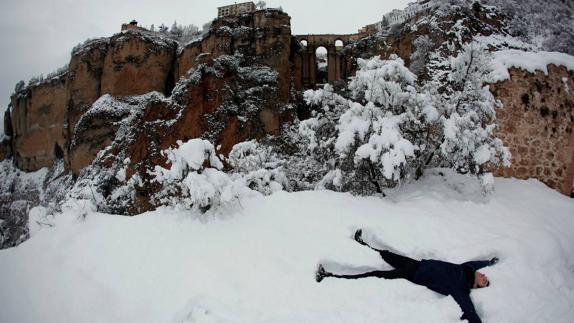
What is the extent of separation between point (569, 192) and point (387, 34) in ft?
50.9

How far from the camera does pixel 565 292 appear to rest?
15.5 ft

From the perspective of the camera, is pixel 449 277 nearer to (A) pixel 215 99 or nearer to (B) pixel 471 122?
(B) pixel 471 122

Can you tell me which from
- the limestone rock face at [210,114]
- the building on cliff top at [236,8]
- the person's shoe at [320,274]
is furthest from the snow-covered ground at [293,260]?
the building on cliff top at [236,8]

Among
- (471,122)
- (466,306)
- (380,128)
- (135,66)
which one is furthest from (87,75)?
(466,306)

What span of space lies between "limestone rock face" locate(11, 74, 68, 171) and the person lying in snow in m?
39.8

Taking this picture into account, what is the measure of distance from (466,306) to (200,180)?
378 cm

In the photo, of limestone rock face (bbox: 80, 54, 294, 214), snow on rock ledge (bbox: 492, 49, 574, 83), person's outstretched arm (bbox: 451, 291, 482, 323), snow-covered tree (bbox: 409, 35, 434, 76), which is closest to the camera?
person's outstretched arm (bbox: 451, 291, 482, 323)

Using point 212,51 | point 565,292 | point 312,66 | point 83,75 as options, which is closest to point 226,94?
point 212,51

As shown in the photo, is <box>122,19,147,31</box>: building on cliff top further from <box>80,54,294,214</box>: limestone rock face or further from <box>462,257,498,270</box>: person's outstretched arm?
<box>462,257,498,270</box>: person's outstretched arm

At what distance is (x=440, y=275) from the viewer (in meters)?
4.63

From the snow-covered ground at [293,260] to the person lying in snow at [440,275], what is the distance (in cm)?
9

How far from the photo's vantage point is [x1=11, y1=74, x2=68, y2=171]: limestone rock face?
132ft

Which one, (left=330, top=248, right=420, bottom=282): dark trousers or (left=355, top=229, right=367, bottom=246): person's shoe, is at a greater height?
(left=355, top=229, right=367, bottom=246): person's shoe

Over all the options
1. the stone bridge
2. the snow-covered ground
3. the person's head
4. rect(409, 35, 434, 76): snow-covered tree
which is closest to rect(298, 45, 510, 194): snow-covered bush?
the snow-covered ground
